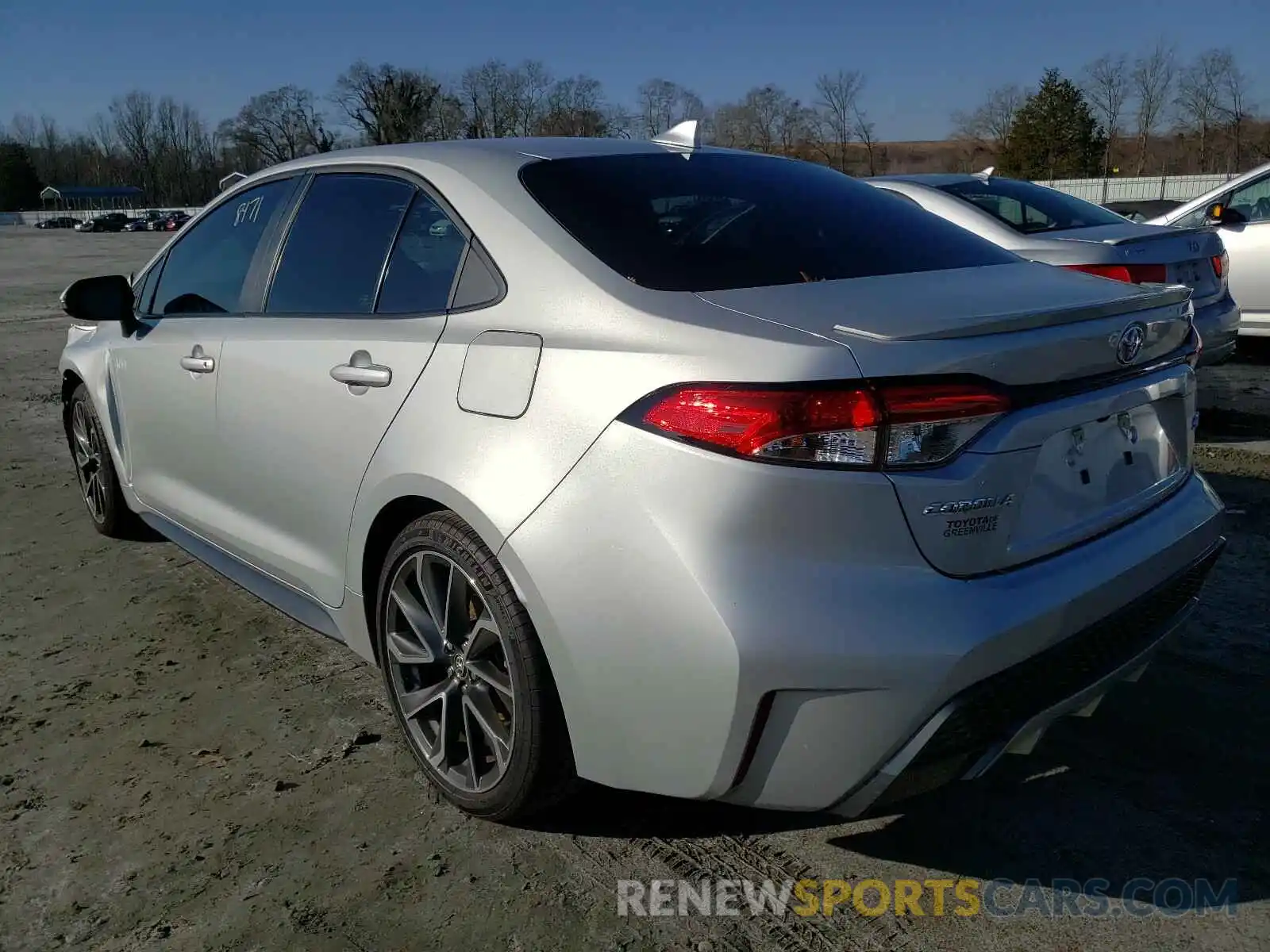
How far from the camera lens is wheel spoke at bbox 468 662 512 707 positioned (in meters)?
2.41

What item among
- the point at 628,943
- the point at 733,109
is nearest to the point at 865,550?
the point at 628,943

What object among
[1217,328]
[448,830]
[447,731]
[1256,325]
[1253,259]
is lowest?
[448,830]

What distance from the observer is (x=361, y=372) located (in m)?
2.74

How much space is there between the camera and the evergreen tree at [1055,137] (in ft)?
188

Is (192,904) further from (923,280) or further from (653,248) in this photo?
(923,280)

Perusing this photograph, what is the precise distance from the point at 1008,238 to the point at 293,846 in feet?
17.4

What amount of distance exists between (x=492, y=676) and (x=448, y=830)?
44 cm

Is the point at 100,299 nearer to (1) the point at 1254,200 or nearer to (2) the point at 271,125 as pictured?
(1) the point at 1254,200

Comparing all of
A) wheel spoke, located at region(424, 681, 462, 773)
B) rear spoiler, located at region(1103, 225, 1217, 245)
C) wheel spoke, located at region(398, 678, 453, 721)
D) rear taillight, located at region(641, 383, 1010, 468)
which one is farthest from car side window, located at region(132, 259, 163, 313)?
rear spoiler, located at region(1103, 225, 1217, 245)

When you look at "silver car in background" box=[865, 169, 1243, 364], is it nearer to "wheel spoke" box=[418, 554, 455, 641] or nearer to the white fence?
"wheel spoke" box=[418, 554, 455, 641]

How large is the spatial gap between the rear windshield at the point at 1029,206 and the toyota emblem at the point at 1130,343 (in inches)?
171

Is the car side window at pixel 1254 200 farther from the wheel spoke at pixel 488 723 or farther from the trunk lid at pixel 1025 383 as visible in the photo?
the wheel spoke at pixel 488 723

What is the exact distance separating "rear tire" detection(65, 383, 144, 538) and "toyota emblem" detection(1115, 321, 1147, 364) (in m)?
3.89

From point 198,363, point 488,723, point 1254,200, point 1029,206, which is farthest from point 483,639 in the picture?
point 1254,200
